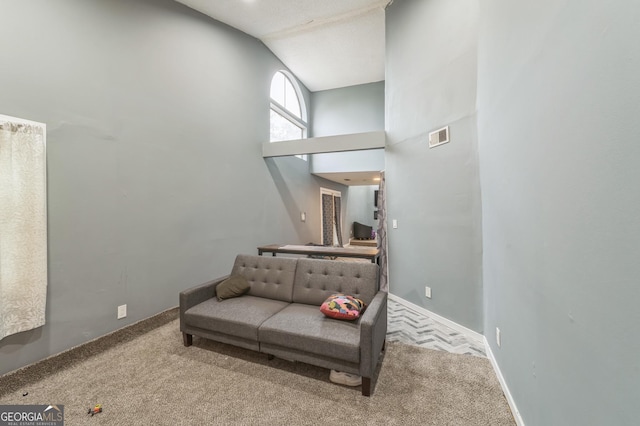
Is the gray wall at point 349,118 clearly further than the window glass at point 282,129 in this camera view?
Yes

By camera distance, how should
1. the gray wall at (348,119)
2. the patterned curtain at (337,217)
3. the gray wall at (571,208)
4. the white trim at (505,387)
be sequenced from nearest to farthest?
the gray wall at (571,208) → the white trim at (505,387) → the gray wall at (348,119) → the patterned curtain at (337,217)

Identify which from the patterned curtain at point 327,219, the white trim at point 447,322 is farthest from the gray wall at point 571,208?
the patterned curtain at point 327,219

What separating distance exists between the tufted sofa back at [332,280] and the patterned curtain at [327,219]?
5.04 metres

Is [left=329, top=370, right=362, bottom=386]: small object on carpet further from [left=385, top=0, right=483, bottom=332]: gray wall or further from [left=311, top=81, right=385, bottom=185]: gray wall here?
[left=311, top=81, right=385, bottom=185]: gray wall

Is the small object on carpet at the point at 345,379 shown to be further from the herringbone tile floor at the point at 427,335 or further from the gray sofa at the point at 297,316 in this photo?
the herringbone tile floor at the point at 427,335

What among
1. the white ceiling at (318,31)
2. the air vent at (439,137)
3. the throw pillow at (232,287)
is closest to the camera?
the throw pillow at (232,287)

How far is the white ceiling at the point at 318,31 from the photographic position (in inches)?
153

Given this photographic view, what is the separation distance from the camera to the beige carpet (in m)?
1.69

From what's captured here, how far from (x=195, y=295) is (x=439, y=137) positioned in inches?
128

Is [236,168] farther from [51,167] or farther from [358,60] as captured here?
[358,60]

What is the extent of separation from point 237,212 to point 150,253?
62.0 inches

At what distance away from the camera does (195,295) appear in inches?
102

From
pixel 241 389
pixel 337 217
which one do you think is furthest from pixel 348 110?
pixel 241 389

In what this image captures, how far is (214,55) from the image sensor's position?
13.1 ft
